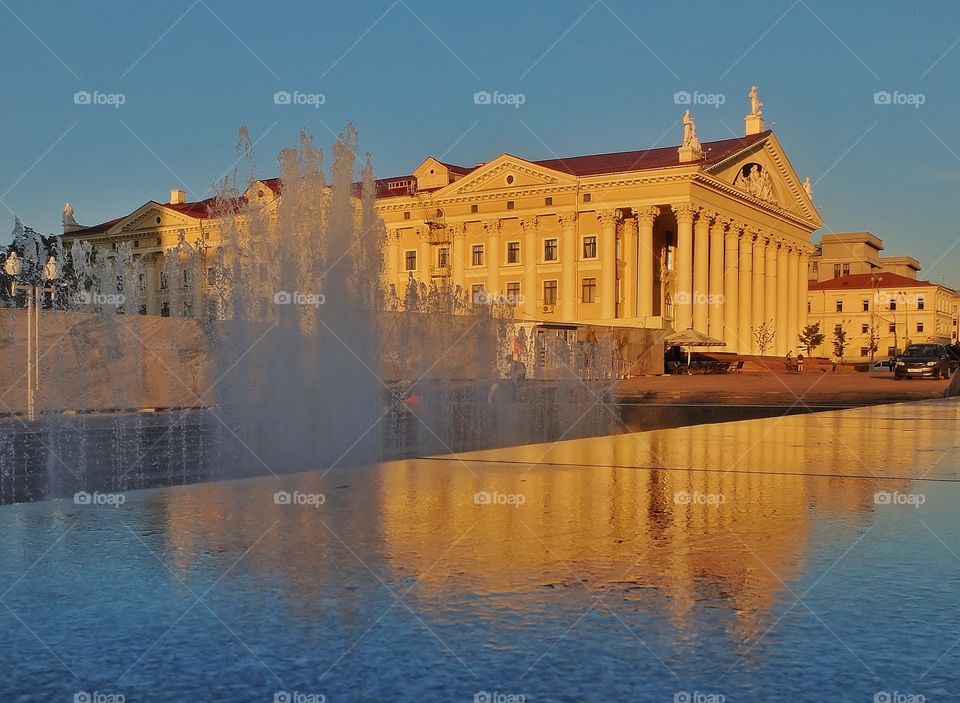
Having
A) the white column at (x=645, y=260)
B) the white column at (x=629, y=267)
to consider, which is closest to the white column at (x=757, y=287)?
the white column at (x=629, y=267)

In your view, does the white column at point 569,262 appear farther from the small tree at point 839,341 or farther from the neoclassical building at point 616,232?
the small tree at point 839,341

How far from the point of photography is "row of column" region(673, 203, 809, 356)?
2362 inches

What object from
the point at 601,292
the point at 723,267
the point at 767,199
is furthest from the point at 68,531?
the point at 767,199

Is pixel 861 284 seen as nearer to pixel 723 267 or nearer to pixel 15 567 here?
pixel 723 267

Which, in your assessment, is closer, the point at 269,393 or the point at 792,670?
the point at 792,670

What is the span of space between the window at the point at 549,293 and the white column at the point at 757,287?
48.4ft

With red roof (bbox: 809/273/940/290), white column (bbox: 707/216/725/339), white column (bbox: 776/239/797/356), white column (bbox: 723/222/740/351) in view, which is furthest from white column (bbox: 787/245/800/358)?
red roof (bbox: 809/273/940/290)

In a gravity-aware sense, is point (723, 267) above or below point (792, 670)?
above

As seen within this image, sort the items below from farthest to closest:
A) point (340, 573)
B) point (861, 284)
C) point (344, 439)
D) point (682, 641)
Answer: point (861, 284), point (344, 439), point (340, 573), point (682, 641)

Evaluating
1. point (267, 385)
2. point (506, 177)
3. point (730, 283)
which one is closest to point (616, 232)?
point (506, 177)

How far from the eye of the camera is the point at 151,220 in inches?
3056

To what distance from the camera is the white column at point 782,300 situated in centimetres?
7462

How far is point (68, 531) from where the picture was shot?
5.41 meters

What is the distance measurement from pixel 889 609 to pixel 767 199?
69.5 meters
